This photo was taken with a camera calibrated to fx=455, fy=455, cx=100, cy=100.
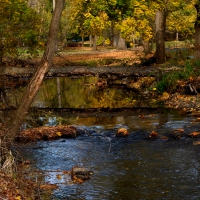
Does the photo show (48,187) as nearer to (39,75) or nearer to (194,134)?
(39,75)

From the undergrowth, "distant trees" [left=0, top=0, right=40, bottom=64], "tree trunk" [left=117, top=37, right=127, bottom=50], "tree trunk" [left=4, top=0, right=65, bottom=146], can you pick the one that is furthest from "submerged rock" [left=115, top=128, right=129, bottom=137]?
"tree trunk" [left=117, top=37, right=127, bottom=50]

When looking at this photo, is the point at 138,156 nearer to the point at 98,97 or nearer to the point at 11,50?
the point at 11,50

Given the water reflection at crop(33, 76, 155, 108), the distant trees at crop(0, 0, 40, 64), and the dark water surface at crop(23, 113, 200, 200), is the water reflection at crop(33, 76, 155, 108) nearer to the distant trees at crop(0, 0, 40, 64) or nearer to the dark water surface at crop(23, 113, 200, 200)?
the distant trees at crop(0, 0, 40, 64)

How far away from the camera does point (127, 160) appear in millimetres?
12125

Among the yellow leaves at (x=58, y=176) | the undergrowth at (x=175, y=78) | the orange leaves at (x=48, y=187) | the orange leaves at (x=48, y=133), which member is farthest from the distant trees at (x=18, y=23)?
the undergrowth at (x=175, y=78)

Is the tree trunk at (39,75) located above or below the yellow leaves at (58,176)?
above

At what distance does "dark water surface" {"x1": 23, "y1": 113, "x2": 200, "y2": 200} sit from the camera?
9.73 m

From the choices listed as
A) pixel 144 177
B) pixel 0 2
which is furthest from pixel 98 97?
pixel 144 177

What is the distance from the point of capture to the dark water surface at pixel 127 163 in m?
9.73

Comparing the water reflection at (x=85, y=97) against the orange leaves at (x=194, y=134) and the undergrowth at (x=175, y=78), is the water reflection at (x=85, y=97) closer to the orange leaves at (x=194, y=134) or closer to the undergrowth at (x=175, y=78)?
the undergrowth at (x=175, y=78)

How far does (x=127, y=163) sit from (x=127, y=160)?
28cm

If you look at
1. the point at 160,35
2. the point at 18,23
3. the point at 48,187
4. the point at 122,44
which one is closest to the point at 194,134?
the point at 48,187

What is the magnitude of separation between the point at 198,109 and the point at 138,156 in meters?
7.16

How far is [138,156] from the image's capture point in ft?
40.9
